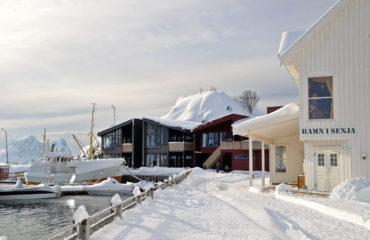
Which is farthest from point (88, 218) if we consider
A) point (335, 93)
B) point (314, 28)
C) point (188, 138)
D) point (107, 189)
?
point (188, 138)

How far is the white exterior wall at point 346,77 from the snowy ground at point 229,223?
3.57m

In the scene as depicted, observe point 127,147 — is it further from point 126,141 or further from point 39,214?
point 39,214

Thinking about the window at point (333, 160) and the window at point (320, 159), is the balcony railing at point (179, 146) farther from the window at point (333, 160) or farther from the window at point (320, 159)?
the window at point (333, 160)

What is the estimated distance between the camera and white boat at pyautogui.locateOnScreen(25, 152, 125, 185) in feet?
145

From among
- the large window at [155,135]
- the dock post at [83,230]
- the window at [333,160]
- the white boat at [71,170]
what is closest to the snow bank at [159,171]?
the white boat at [71,170]

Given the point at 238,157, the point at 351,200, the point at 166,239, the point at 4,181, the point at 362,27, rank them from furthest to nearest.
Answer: the point at 4,181, the point at 238,157, the point at 362,27, the point at 351,200, the point at 166,239

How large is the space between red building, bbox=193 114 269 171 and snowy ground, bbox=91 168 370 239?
2740 cm

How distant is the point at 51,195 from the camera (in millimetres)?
35156

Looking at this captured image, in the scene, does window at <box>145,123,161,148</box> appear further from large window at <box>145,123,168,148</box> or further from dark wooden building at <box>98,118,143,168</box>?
dark wooden building at <box>98,118,143,168</box>

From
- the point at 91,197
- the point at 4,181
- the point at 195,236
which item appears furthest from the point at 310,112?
the point at 4,181

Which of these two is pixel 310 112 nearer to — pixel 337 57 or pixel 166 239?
pixel 337 57

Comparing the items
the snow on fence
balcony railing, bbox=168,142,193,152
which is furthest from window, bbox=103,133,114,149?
the snow on fence

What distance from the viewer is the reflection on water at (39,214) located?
64.4 ft

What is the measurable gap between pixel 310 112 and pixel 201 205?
7.15 m
